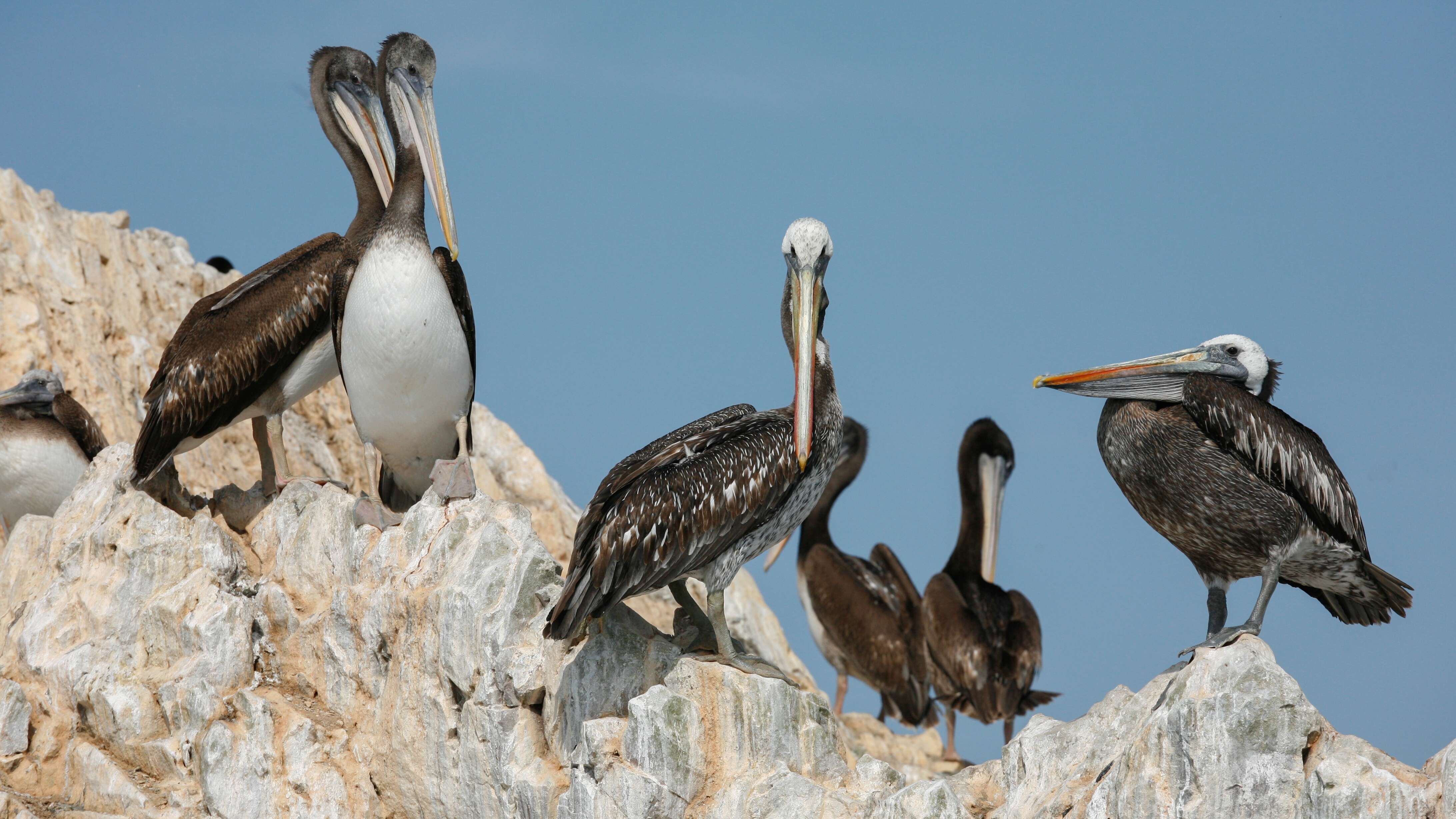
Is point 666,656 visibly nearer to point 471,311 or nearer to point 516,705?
point 516,705

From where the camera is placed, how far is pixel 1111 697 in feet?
17.1

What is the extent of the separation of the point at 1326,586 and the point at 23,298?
32.8 feet

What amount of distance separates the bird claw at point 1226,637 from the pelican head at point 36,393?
694 cm

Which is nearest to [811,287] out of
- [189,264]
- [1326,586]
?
[1326,586]

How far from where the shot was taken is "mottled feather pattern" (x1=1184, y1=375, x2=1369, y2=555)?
5648 mm

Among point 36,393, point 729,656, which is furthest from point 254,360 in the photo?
point 729,656

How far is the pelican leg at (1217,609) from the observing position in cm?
578

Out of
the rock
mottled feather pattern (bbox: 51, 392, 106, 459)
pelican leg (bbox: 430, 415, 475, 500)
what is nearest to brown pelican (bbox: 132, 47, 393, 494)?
pelican leg (bbox: 430, 415, 475, 500)

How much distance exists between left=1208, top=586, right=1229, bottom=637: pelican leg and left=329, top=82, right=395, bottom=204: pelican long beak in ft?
16.3

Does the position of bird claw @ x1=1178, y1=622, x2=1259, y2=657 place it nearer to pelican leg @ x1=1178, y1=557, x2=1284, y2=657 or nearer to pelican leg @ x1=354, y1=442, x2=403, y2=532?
pelican leg @ x1=1178, y1=557, x2=1284, y2=657

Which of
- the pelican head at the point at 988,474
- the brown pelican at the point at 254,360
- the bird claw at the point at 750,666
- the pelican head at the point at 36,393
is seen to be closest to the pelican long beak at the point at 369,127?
the brown pelican at the point at 254,360

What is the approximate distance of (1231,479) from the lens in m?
5.62

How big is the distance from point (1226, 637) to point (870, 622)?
7311mm

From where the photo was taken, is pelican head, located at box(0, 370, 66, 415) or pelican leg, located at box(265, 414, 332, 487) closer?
pelican leg, located at box(265, 414, 332, 487)
